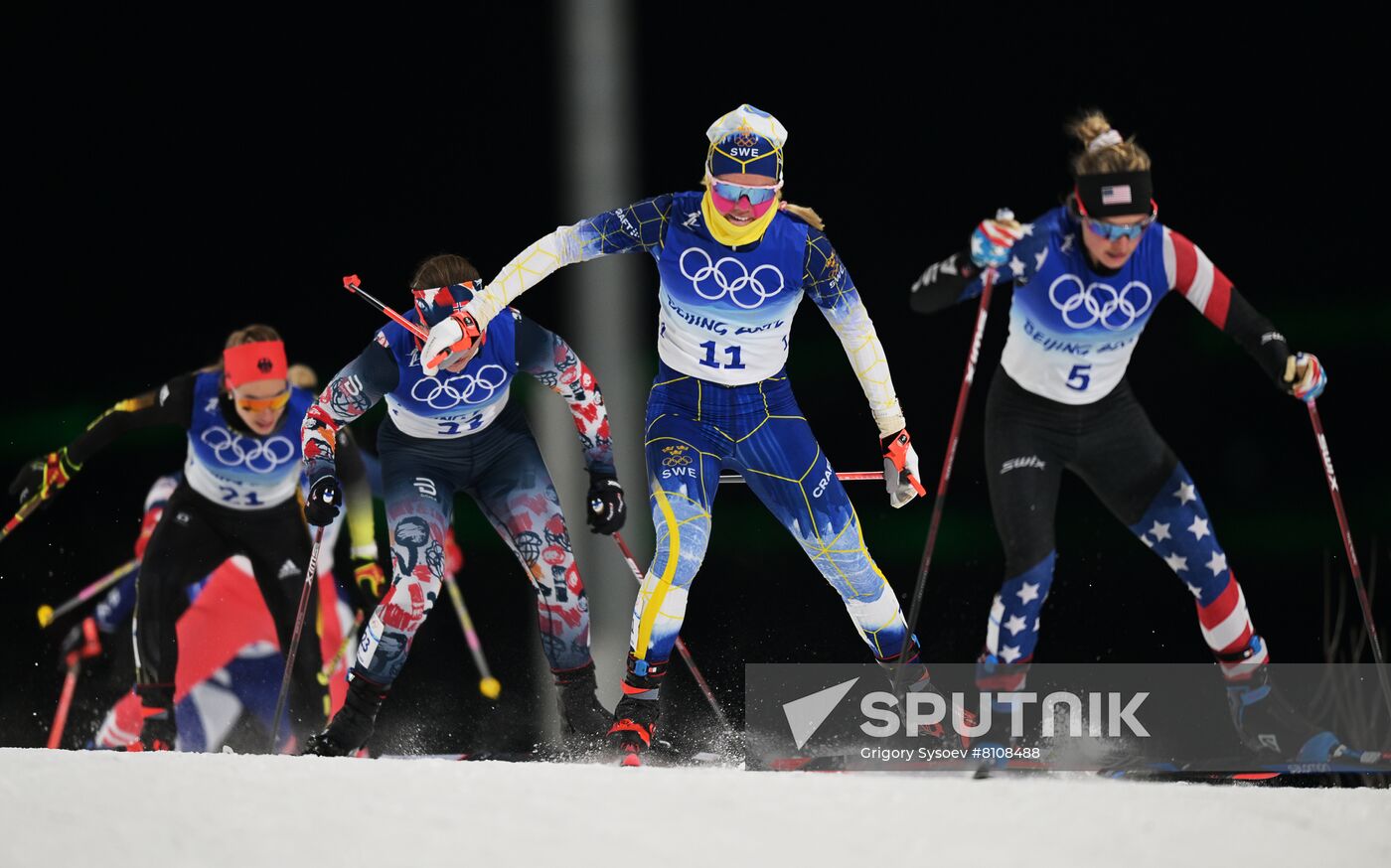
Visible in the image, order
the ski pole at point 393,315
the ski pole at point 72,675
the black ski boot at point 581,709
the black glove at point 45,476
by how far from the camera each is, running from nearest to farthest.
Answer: the ski pole at point 393,315 < the black ski boot at point 581,709 < the black glove at point 45,476 < the ski pole at point 72,675

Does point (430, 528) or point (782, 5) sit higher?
point (782, 5)

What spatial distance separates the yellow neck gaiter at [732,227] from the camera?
177 inches

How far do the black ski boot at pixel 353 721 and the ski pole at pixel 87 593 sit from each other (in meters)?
1.51

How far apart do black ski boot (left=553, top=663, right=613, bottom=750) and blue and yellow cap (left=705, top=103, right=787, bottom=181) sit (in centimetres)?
168

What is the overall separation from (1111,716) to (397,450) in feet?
7.74

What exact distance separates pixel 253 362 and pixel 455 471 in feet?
3.54

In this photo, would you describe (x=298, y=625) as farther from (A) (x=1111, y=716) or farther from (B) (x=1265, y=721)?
(B) (x=1265, y=721)

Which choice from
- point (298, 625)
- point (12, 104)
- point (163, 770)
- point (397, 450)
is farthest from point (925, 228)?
point (12, 104)

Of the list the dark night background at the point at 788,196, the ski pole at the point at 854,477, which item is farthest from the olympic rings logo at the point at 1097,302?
the ski pole at the point at 854,477

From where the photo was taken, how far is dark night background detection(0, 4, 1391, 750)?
514 cm

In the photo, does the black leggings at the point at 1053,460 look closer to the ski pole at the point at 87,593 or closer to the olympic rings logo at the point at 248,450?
the olympic rings logo at the point at 248,450

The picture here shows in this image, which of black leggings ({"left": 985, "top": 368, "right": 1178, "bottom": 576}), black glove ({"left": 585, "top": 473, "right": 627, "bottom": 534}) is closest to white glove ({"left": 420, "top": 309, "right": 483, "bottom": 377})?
black glove ({"left": 585, "top": 473, "right": 627, "bottom": 534})

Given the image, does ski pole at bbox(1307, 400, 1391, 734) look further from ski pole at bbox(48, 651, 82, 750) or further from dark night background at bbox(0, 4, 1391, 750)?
ski pole at bbox(48, 651, 82, 750)

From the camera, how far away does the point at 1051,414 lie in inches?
178
